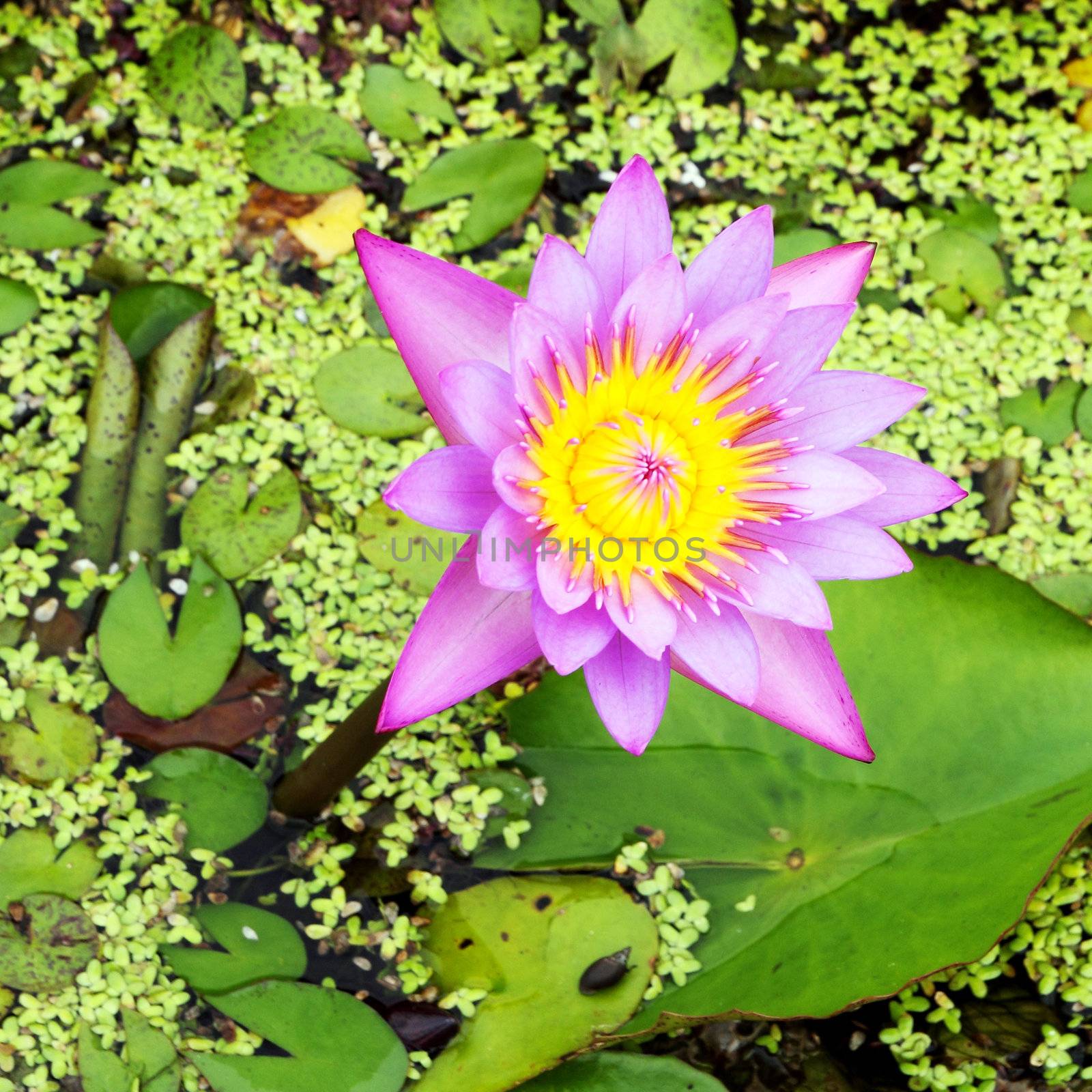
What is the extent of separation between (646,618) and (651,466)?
0.61 feet

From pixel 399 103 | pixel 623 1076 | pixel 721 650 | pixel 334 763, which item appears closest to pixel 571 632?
pixel 721 650

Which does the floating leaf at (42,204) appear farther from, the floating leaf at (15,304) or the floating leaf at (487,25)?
the floating leaf at (487,25)

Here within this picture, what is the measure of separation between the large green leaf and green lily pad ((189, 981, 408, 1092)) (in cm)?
37

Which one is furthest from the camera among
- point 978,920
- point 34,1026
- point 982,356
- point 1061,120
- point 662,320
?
point 1061,120

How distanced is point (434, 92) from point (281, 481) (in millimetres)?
1155

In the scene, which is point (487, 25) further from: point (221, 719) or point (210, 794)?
point (210, 794)

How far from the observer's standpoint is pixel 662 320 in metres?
1.23

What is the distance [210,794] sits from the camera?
79.1 inches

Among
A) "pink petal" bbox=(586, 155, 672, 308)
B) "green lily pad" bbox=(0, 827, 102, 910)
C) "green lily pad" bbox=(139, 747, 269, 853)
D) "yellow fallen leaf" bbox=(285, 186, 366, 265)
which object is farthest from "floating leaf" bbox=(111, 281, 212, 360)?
"pink petal" bbox=(586, 155, 672, 308)

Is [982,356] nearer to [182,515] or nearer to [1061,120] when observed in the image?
[1061,120]

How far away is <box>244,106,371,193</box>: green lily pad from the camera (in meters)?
2.50

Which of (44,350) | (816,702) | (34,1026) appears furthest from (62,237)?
(816,702)

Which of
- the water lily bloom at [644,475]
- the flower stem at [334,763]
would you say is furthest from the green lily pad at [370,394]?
the water lily bloom at [644,475]

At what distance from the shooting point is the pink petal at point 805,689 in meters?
1.33
